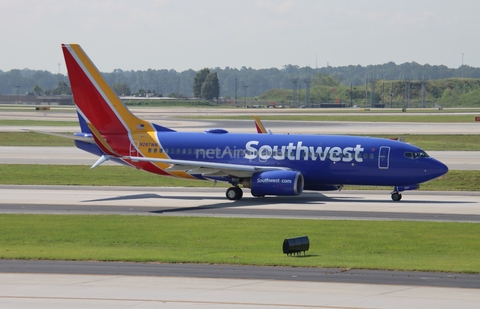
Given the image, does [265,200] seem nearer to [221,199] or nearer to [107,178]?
[221,199]

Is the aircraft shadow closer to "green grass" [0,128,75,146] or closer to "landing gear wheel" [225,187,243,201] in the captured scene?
"landing gear wheel" [225,187,243,201]

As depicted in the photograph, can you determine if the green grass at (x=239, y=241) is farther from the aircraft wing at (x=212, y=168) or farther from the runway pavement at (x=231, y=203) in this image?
the aircraft wing at (x=212, y=168)

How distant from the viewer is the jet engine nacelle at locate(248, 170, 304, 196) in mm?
47406

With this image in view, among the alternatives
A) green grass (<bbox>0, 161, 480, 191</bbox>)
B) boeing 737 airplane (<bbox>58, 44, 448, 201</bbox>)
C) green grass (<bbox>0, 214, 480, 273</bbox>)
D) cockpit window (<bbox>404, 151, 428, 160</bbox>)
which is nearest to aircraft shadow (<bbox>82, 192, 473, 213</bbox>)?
boeing 737 airplane (<bbox>58, 44, 448, 201</bbox>)

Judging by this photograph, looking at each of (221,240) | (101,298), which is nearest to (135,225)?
(221,240)

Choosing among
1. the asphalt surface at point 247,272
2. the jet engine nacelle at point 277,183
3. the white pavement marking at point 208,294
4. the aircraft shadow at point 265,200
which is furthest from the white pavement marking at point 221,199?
the white pavement marking at point 208,294

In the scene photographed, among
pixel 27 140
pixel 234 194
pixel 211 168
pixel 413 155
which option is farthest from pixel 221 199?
pixel 27 140

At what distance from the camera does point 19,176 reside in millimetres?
60594

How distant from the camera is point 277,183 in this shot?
156ft

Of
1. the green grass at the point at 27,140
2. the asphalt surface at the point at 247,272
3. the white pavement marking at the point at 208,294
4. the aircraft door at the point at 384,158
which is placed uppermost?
the aircraft door at the point at 384,158

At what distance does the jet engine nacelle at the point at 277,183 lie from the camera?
47.4 m

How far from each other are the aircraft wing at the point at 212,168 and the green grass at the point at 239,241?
24.2 feet

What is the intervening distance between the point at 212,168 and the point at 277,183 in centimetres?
401

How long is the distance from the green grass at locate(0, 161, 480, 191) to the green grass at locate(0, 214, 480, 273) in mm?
17160
